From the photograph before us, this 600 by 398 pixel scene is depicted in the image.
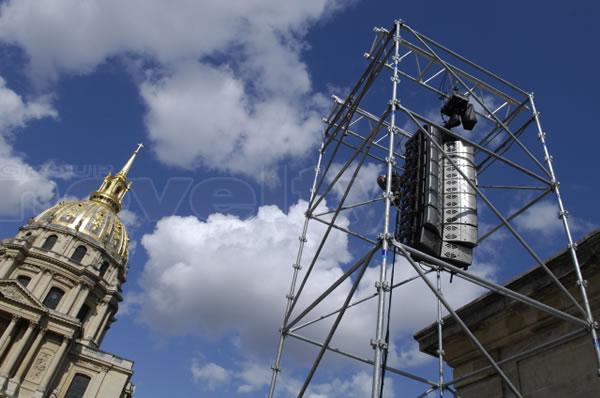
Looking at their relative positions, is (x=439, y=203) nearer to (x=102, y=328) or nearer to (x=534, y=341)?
(x=534, y=341)

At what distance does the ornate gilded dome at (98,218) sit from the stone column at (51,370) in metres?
14.7

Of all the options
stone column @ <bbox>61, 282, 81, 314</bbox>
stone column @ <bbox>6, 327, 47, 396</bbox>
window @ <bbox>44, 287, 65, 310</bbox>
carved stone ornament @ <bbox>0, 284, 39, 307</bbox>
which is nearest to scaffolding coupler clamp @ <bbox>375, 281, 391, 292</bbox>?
stone column @ <bbox>6, 327, 47, 396</bbox>

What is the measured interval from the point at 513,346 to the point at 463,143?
10.5 feet

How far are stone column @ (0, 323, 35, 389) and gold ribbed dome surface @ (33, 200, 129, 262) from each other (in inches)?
609

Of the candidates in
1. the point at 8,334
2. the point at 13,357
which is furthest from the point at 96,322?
the point at 8,334

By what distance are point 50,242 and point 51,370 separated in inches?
629

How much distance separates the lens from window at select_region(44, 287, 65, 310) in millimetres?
47522

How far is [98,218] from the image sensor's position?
2307 inches

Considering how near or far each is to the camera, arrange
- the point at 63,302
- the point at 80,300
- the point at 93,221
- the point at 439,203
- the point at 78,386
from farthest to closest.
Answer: the point at 93,221 → the point at 80,300 → the point at 63,302 → the point at 78,386 → the point at 439,203

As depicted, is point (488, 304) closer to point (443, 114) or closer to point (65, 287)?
point (443, 114)

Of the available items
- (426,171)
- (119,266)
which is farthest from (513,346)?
(119,266)

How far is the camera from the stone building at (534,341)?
587cm

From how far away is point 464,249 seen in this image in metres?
7.08

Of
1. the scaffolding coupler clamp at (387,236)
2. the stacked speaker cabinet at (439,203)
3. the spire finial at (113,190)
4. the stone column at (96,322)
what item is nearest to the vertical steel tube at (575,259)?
the stacked speaker cabinet at (439,203)
